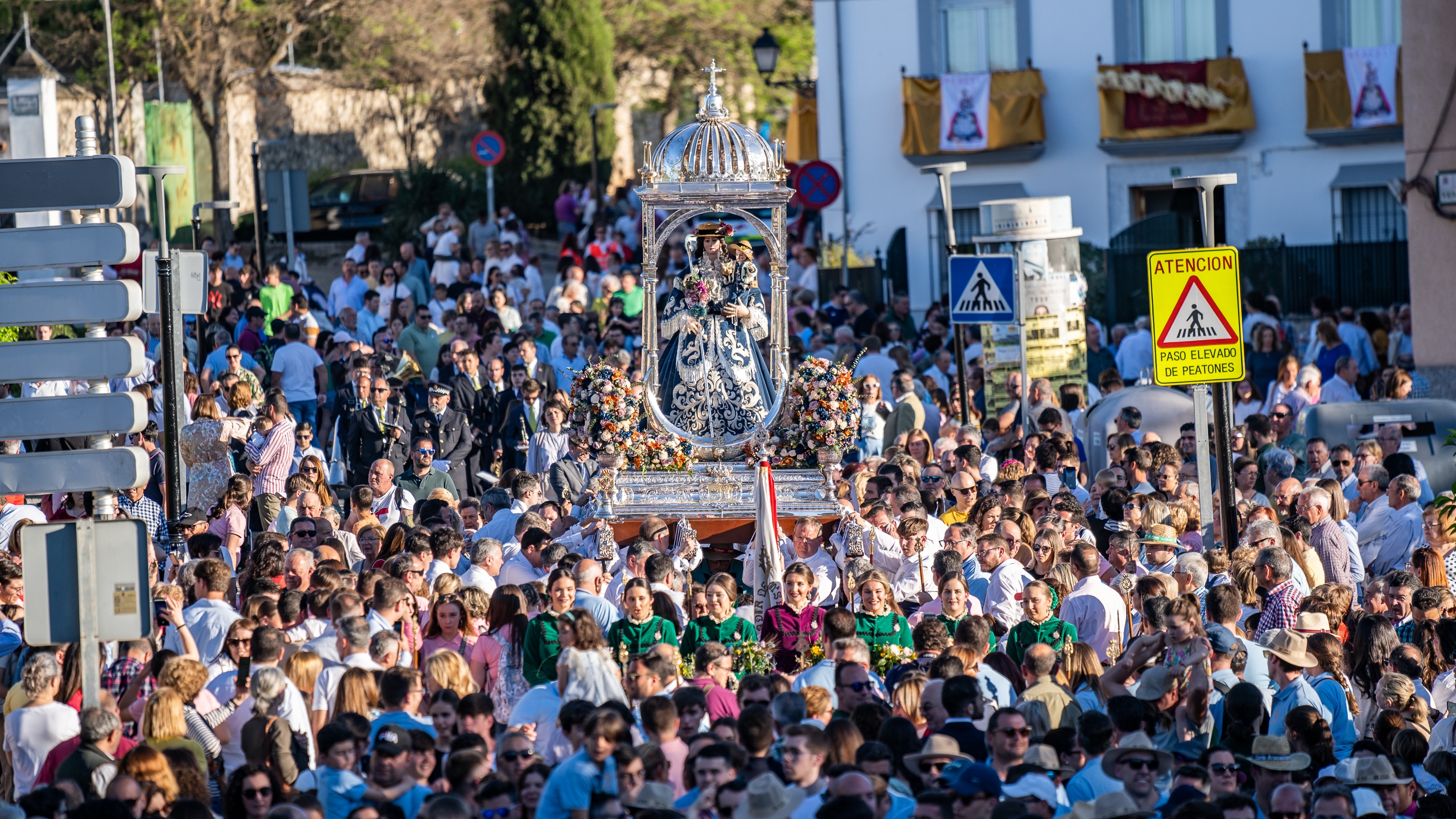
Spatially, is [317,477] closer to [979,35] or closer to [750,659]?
[750,659]

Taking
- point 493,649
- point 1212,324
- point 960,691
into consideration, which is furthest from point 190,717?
point 1212,324

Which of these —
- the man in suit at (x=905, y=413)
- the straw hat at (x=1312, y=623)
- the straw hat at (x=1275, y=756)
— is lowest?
the straw hat at (x=1275, y=756)

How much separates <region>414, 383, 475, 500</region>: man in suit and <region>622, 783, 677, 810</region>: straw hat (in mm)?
8154

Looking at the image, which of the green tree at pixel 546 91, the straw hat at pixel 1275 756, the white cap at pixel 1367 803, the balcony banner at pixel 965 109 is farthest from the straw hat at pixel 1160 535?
the green tree at pixel 546 91

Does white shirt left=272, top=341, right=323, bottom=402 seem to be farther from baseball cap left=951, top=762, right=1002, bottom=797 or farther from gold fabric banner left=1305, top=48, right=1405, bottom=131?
gold fabric banner left=1305, top=48, right=1405, bottom=131

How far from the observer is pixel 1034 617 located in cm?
1022

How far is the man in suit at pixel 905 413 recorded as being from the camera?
54.9ft

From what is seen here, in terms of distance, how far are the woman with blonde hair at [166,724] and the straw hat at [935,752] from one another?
2.83 m

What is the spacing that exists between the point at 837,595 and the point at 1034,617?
2.12m

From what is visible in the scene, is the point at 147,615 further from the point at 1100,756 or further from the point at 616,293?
the point at 616,293

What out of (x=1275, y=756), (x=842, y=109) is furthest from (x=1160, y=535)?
(x=842, y=109)

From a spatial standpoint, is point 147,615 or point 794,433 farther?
point 794,433

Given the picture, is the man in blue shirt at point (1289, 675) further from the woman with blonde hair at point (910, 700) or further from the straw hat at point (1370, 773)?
the woman with blonde hair at point (910, 700)

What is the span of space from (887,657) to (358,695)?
2689 mm
